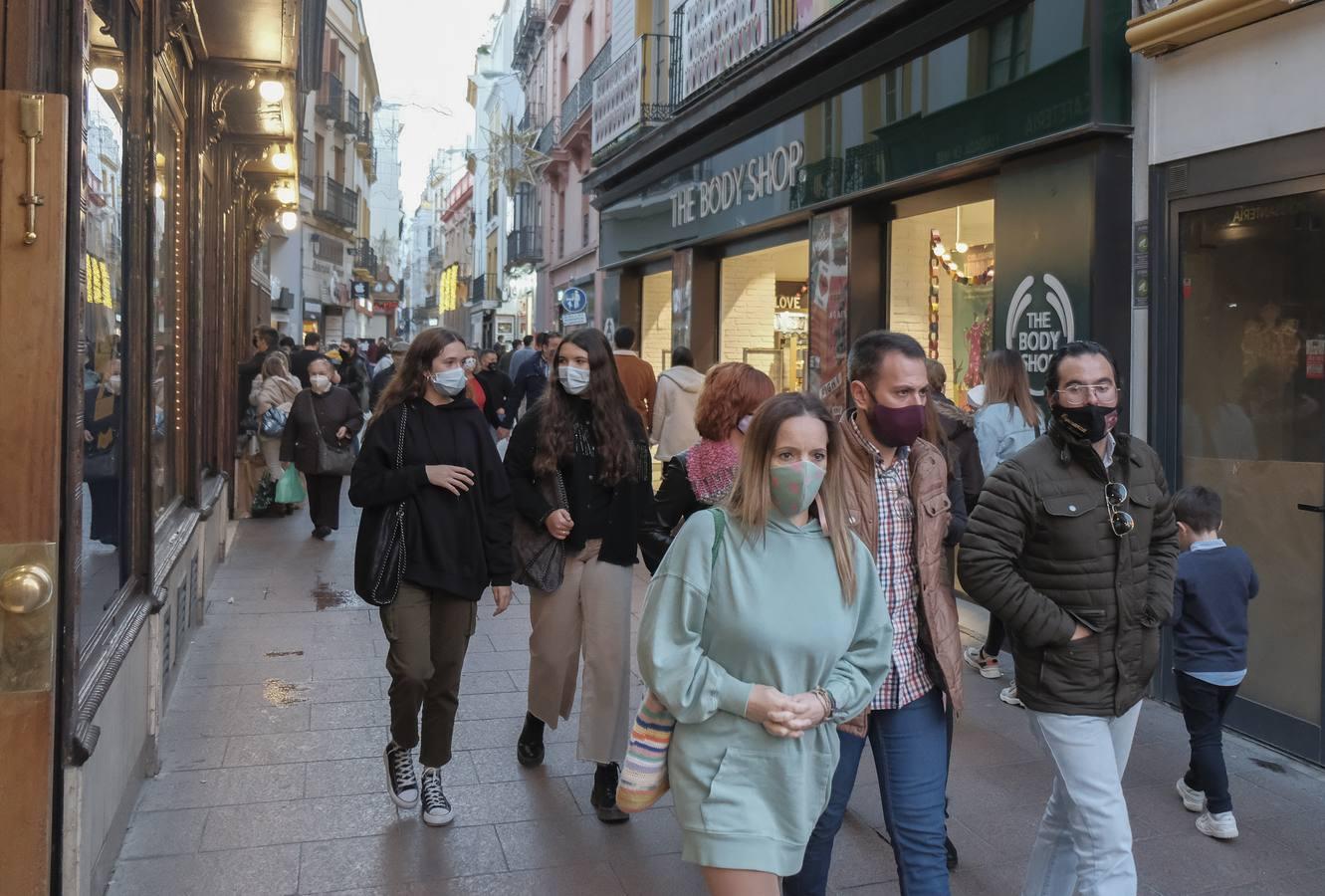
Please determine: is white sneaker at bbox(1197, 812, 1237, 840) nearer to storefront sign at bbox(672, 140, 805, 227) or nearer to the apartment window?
the apartment window

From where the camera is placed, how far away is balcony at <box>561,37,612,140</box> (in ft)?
77.4

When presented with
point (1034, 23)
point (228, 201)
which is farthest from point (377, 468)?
point (228, 201)

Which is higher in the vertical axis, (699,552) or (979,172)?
(979,172)

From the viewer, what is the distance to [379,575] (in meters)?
4.57

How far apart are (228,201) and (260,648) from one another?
5.86 m

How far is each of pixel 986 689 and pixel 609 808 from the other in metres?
2.90

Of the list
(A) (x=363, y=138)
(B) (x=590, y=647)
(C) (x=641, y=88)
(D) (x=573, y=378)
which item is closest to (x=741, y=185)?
(C) (x=641, y=88)

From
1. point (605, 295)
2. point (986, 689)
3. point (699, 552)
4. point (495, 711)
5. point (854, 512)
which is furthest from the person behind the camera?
point (605, 295)

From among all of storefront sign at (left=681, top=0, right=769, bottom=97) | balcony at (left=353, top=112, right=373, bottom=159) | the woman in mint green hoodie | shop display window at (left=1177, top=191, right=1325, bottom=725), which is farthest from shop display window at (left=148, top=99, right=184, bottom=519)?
balcony at (left=353, top=112, right=373, bottom=159)

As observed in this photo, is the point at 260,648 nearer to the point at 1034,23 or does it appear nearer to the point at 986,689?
the point at 986,689

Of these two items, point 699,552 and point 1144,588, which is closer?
point 699,552

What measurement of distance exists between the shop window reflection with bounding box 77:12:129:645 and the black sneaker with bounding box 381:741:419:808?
1.25 meters

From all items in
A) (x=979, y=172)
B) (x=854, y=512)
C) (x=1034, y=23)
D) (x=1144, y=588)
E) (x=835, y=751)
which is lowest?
(x=835, y=751)

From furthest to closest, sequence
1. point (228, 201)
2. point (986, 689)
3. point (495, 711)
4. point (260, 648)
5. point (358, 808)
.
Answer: point (228, 201) < point (260, 648) < point (986, 689) < point (495, 711) < point (358, 808)
